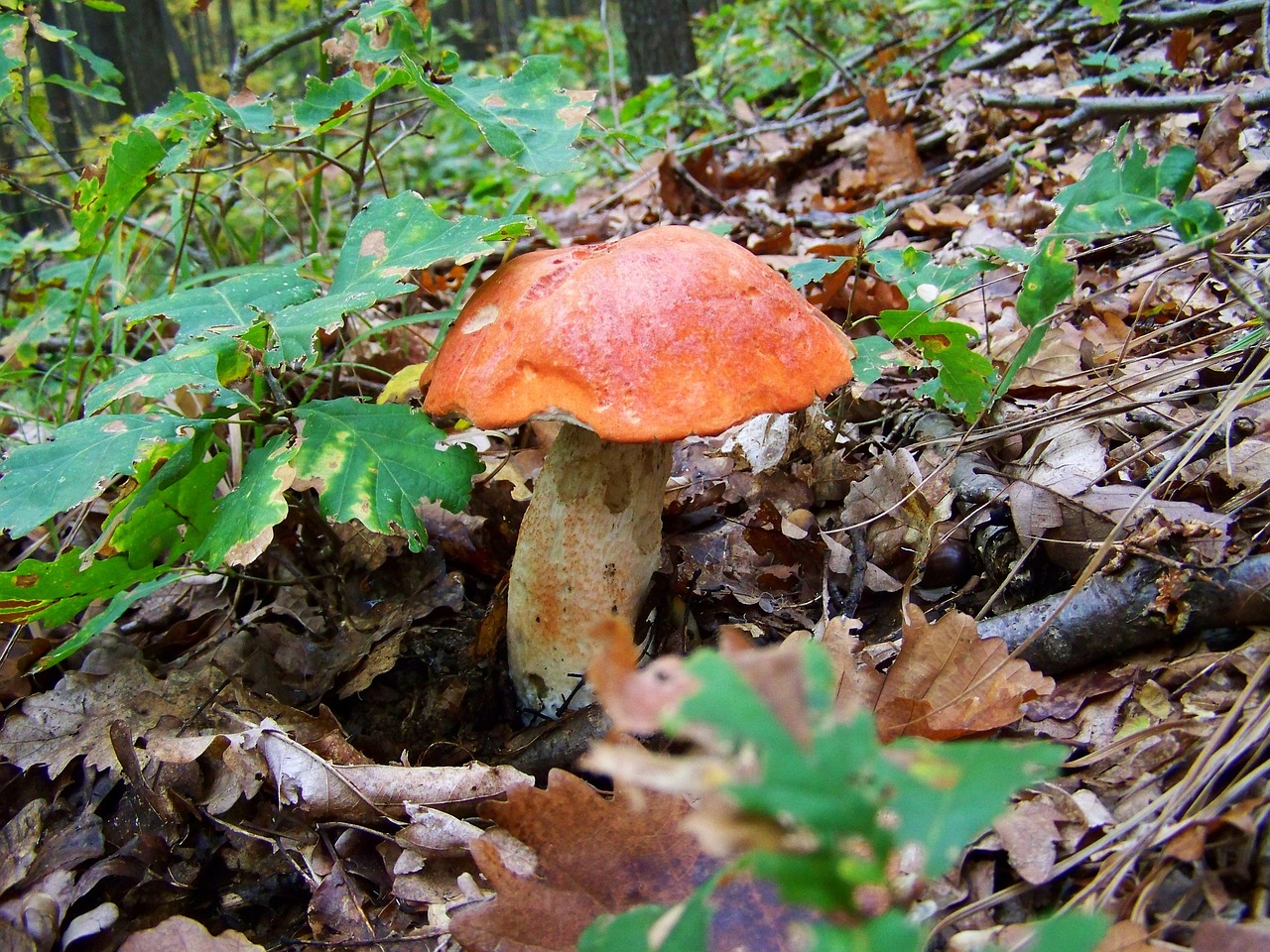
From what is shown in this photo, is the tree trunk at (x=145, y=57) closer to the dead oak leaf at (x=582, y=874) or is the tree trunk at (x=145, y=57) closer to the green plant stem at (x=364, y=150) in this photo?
the green plant stem at (x=364, y=150)

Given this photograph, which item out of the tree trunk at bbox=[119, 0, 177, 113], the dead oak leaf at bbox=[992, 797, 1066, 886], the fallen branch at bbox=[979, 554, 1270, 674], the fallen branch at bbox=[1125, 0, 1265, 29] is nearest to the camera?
the dead oak leaf at bbox=[992, 797, 1066, 886]

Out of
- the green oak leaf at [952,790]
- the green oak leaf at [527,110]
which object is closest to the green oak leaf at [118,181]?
the green oak leaf at [527,110]

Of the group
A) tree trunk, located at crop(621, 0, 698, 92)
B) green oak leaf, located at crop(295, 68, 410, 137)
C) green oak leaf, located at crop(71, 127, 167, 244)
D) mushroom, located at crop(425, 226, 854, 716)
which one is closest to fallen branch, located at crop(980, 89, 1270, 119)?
mushroom, located at crop(425, 226, 854, 716)

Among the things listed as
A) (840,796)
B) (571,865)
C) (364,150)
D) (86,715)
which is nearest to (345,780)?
(571,865)

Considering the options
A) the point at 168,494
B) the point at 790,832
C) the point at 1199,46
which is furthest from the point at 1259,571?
the point at 1199,46

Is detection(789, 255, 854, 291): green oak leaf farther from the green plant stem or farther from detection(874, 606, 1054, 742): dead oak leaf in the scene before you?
the green plant stem

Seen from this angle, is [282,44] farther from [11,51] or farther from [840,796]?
[840,796]
